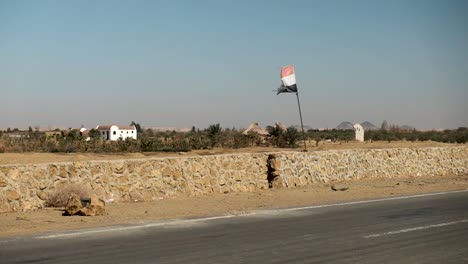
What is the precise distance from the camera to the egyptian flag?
26.9m

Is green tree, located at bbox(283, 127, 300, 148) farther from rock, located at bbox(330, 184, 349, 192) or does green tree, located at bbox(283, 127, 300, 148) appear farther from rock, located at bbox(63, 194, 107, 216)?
rock, located at bbox(63, 194, 107, 216)

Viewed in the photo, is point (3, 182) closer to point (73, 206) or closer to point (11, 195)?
point (11, 195)

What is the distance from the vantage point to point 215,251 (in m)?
9.85

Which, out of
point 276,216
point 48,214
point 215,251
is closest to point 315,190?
point 276,216

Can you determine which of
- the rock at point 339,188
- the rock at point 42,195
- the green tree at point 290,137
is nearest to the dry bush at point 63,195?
the rock at point 42,195

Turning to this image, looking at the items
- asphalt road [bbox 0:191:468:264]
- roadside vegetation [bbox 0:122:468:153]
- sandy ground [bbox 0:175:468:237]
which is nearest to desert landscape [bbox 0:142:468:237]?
sandy ground [bbox 0:175:468:237]

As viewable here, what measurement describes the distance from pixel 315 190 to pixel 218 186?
3.84 metres

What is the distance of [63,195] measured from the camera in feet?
52.2

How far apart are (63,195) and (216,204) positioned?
4253 mm

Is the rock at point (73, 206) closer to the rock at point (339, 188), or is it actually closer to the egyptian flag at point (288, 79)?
the rock at point (339, 188)

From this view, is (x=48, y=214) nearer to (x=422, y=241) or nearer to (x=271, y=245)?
(x=271, y=245)

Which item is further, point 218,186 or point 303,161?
point 303,161

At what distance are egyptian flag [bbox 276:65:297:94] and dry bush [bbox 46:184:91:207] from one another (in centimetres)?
1286

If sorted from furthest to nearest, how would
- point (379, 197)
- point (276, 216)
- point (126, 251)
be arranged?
point (379, 197) < point (276, 216) < point (126, 251)
